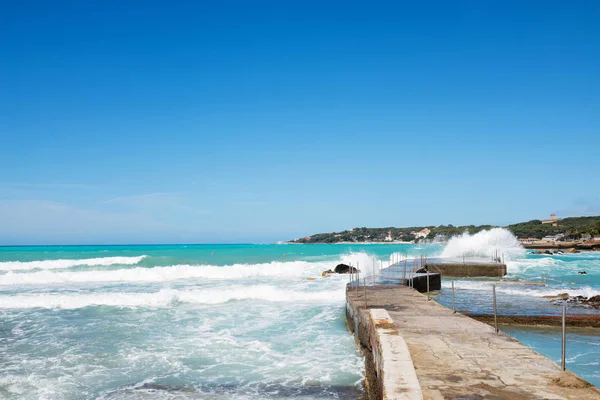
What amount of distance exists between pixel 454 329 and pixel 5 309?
1753 centimetres

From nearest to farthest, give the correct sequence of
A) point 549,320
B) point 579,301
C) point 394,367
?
1. point 394,367
2. point 549,320
3. point 579,301

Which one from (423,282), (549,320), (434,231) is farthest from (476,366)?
(434,231)

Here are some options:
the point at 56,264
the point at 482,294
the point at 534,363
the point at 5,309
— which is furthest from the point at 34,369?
the point at 56,264

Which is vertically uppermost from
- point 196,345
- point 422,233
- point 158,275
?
point 422,233

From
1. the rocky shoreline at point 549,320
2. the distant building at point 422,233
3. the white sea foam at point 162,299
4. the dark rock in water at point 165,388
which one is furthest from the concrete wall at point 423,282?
the distant building at point 422,233

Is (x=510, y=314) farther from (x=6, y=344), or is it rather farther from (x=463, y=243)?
(x=463, y=243)

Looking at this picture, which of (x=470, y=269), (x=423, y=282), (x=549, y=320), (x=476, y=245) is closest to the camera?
(x=549, y=320)

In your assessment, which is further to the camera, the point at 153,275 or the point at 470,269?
the point at 153,275

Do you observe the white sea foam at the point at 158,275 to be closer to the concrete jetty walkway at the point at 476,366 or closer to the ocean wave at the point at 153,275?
the ocean wave at the point at 153,275

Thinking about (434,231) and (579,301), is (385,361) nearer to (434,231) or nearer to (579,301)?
(579,301)

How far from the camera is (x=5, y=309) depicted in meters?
17.7

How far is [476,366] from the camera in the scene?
5824mm

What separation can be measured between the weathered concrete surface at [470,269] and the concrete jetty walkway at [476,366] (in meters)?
20.3

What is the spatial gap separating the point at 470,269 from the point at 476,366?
2453 centimetres
